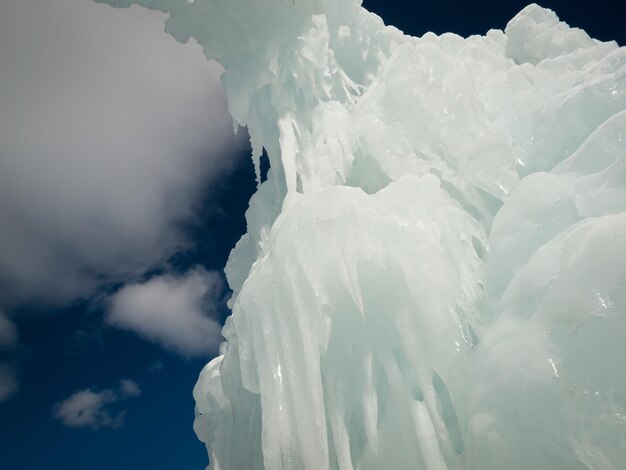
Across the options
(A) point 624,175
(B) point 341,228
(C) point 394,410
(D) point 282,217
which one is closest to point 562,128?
(A) point 624,175

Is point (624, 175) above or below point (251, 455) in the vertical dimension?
above

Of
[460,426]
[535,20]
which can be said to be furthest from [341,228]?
[535,20]

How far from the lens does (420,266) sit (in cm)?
418

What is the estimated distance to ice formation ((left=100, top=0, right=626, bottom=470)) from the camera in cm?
309

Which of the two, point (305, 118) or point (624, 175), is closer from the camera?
point (624, 175)

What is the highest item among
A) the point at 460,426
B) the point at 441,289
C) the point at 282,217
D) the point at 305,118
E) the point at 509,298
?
the point at 305,118

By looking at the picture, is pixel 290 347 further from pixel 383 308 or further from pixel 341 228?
pixel 341 228

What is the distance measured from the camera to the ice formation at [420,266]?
122 inches

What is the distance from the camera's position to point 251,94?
728 centimetres

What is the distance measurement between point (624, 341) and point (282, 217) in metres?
3.65

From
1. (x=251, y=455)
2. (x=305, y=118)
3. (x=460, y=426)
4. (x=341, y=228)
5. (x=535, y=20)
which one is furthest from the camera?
(x=535, y=20)

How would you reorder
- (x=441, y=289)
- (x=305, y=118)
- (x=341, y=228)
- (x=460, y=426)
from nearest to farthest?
(x=460, y=426) < (x=441, y=289) < (x=341, y=228) < (x=305, y=118)

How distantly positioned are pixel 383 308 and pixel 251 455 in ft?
10.4

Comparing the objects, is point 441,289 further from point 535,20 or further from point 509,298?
point 535,20
